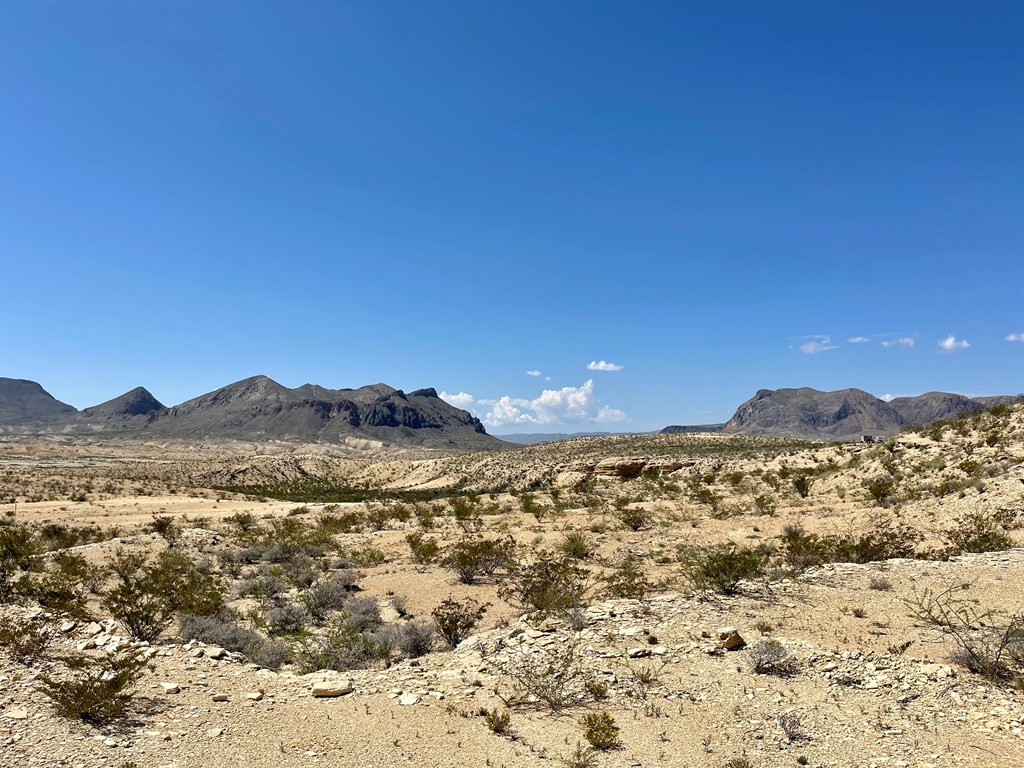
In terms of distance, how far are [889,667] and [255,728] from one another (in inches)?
318

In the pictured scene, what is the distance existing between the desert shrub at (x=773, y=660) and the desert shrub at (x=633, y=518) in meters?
12.9

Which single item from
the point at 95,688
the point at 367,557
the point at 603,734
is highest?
the point at 95,688

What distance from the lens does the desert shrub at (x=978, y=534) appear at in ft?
40.7

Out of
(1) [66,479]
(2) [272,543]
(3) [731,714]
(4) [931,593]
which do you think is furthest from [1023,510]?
(1) [66,479]

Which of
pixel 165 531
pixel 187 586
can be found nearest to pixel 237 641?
pixel 187 586

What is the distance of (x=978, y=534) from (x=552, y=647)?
11616 millimetres

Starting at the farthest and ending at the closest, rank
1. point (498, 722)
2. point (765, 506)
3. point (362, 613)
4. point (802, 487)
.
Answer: point (802, 487), point (765, 506), point (362, 613), point (498, 722)

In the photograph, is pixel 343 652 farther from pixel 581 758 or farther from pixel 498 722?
pixel 581 758

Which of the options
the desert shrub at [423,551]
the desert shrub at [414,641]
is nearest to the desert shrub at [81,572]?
the desert shrub at [414,641]

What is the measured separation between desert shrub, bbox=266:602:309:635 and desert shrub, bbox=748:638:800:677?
27.9ft

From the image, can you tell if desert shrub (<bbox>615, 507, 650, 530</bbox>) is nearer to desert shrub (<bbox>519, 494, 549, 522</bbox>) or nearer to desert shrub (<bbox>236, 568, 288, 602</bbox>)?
desert shrub (<bbox>519, 494, 549, 522</bbox>)

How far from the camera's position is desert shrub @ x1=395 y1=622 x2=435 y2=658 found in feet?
29.9

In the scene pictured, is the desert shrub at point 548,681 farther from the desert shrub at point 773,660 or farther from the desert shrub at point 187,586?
the desert shrub at point 187,586

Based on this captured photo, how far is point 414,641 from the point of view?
364 inches
